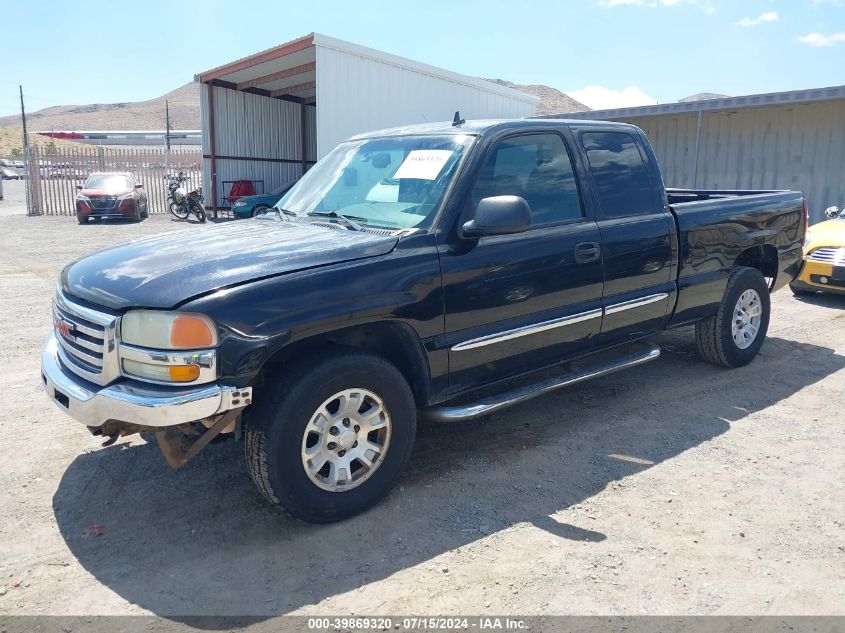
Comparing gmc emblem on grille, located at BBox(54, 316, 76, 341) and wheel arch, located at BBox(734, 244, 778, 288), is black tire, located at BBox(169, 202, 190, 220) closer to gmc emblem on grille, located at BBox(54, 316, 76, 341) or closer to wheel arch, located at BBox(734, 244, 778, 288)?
wheel arch, located at BBox(734, 244, 778, 288)

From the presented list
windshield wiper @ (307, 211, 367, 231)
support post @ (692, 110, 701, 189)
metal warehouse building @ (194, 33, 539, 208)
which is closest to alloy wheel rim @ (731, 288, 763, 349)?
windshield wiper @ (307, 211, 367, 231)

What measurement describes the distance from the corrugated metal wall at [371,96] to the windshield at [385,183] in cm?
893

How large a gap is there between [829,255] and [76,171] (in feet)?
72.8

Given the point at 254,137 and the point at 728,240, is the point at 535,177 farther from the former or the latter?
the point at 254,137

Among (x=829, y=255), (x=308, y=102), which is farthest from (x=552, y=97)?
(x=829, y=255)

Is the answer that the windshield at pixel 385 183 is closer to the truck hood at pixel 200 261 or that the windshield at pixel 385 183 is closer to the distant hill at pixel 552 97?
the truck hood at pixel 200 261

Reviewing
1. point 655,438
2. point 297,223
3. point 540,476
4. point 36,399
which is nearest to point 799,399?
point 655,438

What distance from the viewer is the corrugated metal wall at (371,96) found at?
14609 millimetres

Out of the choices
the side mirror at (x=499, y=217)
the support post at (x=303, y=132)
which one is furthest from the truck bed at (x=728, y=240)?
the support post at (x=303, y=132)

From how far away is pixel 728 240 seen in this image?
559cm

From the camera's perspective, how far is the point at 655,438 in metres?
4.56

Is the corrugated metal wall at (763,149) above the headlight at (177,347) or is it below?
above

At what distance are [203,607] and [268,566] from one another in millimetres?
362

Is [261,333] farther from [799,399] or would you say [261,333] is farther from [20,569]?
[799,399]
